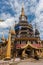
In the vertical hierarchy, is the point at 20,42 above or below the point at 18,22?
below

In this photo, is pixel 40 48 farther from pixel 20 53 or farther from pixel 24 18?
pixel 24 18

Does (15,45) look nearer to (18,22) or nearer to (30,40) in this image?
(30,40)

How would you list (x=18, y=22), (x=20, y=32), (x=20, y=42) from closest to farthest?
1. (x=20, y=42)
2. (x=20, y=32)
3. (x=18, y=22)

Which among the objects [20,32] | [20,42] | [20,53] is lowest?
[20,53]

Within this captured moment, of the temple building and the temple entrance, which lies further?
the temple entrance

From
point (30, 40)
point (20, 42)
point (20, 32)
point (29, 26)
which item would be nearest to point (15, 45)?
point (20, 42)

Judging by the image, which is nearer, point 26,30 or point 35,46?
point 35,46

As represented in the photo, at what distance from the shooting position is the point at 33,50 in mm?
43688

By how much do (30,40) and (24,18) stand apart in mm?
12669

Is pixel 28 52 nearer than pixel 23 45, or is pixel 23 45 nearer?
pixel 23 45

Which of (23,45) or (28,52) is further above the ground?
(23,45)

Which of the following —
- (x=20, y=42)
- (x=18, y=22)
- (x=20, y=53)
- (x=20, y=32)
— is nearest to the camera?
(x=20, y=53)

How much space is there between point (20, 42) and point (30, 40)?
3031mm

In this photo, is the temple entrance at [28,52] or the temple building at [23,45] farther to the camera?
the temple entrance at [28,52]
